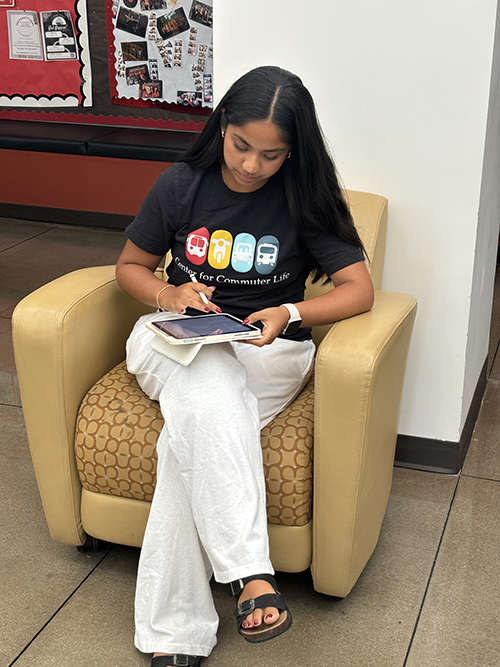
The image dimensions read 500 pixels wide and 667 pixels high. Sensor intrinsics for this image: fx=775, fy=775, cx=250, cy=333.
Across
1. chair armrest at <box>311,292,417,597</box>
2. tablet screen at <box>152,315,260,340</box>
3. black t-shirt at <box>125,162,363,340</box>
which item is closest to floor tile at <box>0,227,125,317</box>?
black t-shirt at <box>125,162,363,340</box>

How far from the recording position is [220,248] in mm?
1844

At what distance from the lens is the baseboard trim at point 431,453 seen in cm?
234

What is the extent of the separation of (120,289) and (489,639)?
1193 mm

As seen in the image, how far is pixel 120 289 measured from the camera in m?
1.98

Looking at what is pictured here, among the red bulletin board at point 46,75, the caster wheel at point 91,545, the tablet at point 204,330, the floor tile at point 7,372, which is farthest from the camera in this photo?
the red bulletin board at point 46,75

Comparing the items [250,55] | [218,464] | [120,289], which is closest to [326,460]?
[218,464]

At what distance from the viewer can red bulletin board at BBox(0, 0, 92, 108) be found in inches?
181

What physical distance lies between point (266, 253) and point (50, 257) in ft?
8.99

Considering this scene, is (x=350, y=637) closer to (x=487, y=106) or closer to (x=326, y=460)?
(x=326, y=460)

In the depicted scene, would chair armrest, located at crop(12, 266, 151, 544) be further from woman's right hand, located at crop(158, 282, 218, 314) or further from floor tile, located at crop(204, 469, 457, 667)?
floor tile, located at crop(204, 469, 457, 667)

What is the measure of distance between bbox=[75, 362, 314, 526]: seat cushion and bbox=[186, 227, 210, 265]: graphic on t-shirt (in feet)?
1.15

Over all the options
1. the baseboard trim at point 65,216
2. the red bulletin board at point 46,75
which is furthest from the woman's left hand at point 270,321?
the red bulletin board at point 46,75

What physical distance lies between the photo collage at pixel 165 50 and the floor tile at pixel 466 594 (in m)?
3.00

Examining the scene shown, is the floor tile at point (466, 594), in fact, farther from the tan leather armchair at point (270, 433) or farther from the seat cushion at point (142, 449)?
the seat cushion at point (142, 449)
